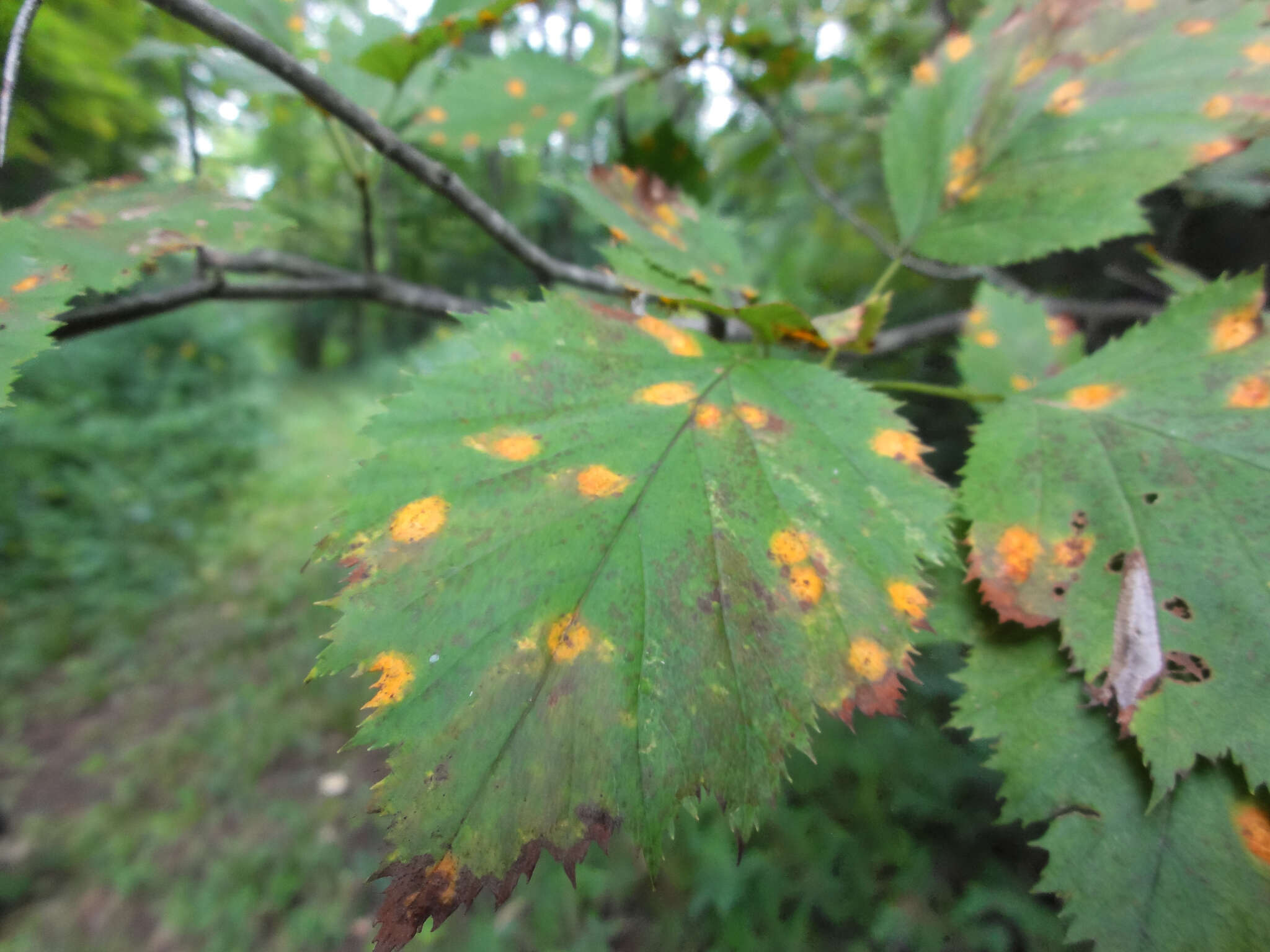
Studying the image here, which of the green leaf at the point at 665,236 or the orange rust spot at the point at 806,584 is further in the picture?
the green leaf at the point at 665,236

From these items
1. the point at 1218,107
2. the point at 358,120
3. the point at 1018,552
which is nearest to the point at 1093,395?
the point at 1018,552

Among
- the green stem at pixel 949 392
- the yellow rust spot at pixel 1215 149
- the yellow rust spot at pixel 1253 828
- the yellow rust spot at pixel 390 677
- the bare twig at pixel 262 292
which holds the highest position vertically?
the yellow rust spot at pixel 1215 149

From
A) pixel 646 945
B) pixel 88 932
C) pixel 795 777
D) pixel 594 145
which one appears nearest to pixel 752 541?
pixel 795 777

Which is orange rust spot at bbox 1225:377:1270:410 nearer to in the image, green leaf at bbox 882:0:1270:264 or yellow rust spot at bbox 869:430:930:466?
green leaf at bbox 882:0:1270:264

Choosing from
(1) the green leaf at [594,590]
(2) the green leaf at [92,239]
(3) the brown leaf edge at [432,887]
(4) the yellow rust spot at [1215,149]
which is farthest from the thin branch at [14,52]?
(4) the yellow rust spot at [1215,149]

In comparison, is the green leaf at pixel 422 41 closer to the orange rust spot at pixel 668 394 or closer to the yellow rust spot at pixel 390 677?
the orange rust spot at pixel 668 394

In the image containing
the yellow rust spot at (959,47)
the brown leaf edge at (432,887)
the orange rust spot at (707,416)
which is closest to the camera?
the brown leaf edge at (432,887)
